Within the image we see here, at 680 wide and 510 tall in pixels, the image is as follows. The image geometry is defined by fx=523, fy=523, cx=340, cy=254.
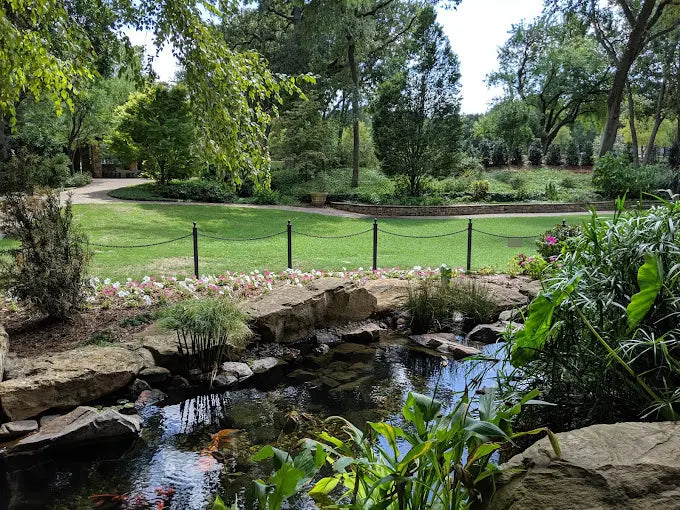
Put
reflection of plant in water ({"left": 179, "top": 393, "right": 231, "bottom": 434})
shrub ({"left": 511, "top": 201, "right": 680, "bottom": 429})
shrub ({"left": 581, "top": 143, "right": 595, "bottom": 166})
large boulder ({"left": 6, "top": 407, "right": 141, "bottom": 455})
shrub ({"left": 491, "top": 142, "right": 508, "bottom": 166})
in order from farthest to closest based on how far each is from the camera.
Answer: shrub ({"left": 581, "top": 143, "right": 595, "bottom": 166}), shrub ({"left": 491, "top": 142, "right": 508, "bottom": 166}), reflection of plant in water ({"left": 179, "top": 393, "right": 231, "bottom": 434}), large boulder ({"left": 6, "top": 407, "right": 141, "bottom": 455}), shrub ({"left": 511, "top": 201, "right": 680, "bottom": 429})

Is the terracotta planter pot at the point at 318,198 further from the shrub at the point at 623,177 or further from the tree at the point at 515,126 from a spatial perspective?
the tree at the point at 515,126

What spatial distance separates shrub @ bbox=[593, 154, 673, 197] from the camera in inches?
770

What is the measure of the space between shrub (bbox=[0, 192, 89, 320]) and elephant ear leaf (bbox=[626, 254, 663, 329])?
5362 millimetres

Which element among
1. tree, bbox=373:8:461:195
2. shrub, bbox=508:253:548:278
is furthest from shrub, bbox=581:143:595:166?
shrub, bbox=508:253:548:278

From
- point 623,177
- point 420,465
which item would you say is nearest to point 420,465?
point 420,465

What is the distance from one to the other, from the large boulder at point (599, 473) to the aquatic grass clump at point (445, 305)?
189 inches

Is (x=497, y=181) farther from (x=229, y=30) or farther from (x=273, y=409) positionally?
(x=273, y=409)

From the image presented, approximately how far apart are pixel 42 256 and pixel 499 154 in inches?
1215

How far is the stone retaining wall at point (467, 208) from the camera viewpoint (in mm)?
18219

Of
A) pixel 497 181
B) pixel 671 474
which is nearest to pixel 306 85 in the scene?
pixel 497 181

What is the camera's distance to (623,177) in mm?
19594

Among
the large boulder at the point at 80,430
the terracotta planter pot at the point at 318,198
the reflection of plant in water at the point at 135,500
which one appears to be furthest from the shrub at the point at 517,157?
the reflection of plant in water at the point at 135,500

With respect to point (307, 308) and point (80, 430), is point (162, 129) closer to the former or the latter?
point (307, 308)

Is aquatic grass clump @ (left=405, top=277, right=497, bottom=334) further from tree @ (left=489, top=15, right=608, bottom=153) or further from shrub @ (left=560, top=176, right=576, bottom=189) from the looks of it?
tree @ (left=489, top=15, right=608, bottom=153)
